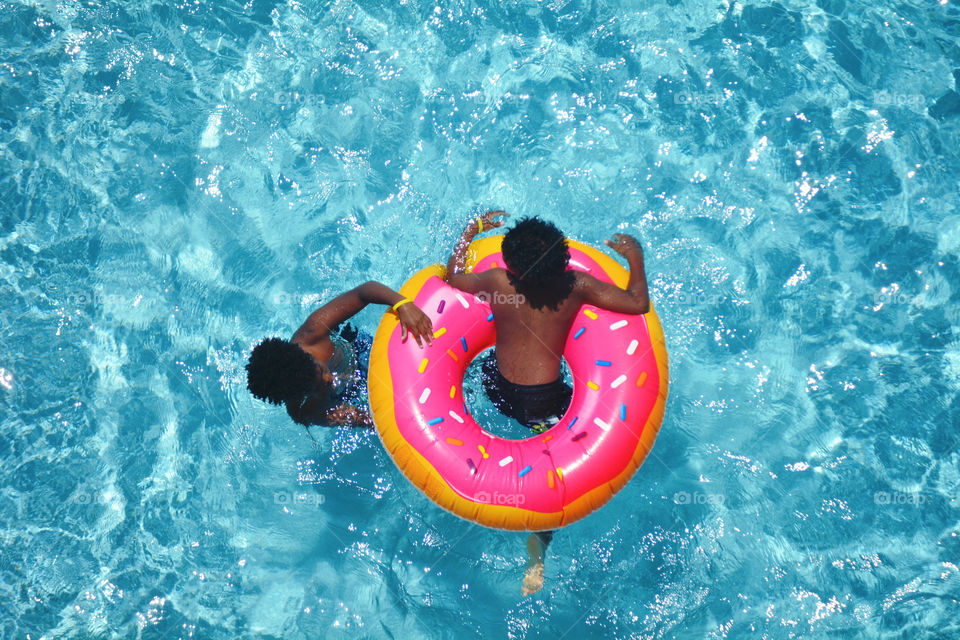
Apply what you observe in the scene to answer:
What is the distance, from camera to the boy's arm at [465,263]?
435 cm

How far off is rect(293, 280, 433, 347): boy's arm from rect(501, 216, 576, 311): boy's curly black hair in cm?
65

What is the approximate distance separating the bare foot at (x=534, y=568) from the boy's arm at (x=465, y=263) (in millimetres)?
1746

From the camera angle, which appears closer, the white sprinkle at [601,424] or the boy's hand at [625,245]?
the white sprinkle at [601,424]

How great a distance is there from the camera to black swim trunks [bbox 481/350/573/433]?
4473 millimetres

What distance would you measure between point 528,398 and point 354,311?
1.29 m

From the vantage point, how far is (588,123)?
19.3 ft

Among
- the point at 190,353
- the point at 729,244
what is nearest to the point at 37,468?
the point at 190,353

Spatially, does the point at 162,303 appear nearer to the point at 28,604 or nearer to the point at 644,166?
the point at 28,604

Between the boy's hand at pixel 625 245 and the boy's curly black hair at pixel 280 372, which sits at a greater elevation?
the boy's hand at pixel 625 245

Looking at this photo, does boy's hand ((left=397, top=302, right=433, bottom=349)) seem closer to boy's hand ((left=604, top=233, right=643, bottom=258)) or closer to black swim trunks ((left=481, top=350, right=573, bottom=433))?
black swim trunks ((left=481, top=350, right=573, bottom=433))

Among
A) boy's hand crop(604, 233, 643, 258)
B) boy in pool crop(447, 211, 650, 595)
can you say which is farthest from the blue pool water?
boy in pool crop(447, 211, 650, 595)

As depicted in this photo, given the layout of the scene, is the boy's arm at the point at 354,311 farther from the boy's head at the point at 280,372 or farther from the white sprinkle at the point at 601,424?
the white sprinkle at the point at 601,424

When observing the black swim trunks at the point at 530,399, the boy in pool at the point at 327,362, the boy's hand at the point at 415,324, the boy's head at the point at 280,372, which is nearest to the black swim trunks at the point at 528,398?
the black swim trunks at the point at 530,399

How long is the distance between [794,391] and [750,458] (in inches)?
Result: 25.4
